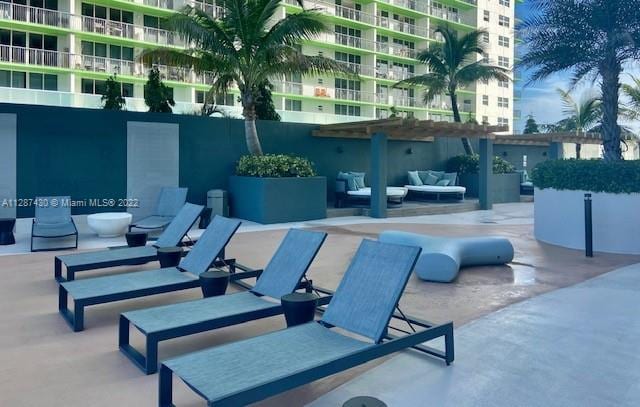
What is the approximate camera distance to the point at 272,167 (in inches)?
532

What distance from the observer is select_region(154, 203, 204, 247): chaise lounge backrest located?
7251 millimetres

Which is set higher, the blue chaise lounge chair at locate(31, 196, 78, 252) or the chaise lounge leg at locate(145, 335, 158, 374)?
the blue chaise lounge chair at locate(31, 196, 78, 252)

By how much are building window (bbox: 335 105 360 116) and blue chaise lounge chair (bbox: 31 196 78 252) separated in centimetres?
3053

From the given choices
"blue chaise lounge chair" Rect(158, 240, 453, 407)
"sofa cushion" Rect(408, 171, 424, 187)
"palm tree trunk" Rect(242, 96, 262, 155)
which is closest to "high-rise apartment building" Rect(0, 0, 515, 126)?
"palm tree trunk" Rect(242, 96, 262, 155)

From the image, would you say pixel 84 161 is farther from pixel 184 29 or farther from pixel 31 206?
pixel 184 29

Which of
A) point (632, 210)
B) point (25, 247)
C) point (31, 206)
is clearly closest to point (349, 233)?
point (632, 210)

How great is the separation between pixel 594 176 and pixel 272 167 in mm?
7787

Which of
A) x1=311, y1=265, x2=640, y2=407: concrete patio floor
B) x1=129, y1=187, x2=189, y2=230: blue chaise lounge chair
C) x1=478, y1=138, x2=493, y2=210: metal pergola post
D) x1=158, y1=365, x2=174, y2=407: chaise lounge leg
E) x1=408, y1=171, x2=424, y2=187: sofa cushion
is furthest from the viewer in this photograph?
x1=408, y1=171, x2=424, y2=187: sofa cushion

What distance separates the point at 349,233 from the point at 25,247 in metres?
6.78

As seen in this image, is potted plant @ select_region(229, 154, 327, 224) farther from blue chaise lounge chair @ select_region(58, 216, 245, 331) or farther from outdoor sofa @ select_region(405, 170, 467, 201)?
blue chaise lounge chair @ select_region(58, 216, 245, 331)

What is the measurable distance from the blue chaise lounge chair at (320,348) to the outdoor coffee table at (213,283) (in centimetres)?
152

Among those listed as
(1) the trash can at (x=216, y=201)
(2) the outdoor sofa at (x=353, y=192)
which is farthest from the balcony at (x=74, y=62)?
(1) the trash can at (x=216, y=201)

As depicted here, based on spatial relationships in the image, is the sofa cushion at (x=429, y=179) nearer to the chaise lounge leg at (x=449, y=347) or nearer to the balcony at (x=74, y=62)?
the balcony at (x=74, y=62)

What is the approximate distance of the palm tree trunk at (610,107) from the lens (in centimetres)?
1040
